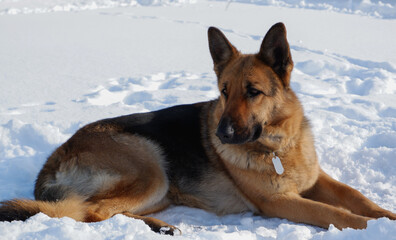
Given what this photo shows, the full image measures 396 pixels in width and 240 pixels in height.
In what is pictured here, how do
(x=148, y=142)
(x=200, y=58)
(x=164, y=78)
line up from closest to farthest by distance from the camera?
(x=148, y=142) → (x=164, y=78) → (x=200, y=58)

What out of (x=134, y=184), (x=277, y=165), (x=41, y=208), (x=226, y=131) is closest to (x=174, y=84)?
(x=134, y=184)

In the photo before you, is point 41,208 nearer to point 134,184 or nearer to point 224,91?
point 134,184

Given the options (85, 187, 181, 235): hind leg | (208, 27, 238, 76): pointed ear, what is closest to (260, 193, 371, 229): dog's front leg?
(85, 187, 181, 235): hind leg

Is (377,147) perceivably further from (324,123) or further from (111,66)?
(111,66)

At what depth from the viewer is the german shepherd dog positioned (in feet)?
9.95

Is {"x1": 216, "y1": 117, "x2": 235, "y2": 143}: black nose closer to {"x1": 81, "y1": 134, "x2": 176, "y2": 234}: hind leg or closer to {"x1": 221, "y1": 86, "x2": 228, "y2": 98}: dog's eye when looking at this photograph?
{"x1": 221, "y1": 86, "x2": 228, "y2": 98}: dog's eye

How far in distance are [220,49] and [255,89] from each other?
70 centimetres

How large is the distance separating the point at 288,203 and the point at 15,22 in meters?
11.1

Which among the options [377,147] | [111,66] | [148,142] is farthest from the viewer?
[111,66]

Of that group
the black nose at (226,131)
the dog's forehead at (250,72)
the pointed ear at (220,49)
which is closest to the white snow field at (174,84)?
the black nose at (226,131)

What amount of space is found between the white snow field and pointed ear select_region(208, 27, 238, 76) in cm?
137

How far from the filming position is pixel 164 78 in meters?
7.17

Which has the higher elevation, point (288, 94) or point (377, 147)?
point (288, 94)

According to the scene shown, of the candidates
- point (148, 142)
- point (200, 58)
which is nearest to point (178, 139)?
point (148, 142)
